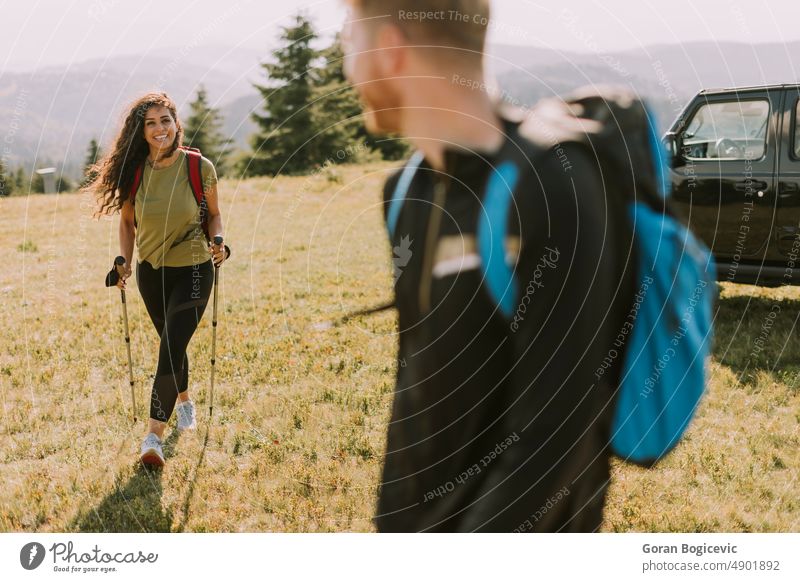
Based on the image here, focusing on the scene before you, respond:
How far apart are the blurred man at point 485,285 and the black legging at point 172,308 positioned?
3.50m

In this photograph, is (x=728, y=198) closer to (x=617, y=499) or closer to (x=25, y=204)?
(x=617, y=499)

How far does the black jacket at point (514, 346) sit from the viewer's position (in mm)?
1378

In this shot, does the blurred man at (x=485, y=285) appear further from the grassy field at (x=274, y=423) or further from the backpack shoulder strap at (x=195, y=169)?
the backpack shoulder strap at (x=195, y=169)

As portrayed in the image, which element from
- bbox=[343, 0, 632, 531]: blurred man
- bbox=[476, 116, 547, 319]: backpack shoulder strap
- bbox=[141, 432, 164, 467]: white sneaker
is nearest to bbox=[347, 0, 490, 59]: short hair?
bbox=[343, 0, 632, 531]: blurred man

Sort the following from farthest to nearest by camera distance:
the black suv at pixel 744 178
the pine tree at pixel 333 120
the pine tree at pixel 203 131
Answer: the pine tree at pixel 203 131
the pine tree at pixel 333 120
the black suv at pixel 744 178

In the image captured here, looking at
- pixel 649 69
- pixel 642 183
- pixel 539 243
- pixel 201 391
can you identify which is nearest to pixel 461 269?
pixel 539 243

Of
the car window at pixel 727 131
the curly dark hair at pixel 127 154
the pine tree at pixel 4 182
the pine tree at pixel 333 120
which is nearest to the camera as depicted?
the curly dark hair at pixel 127 154

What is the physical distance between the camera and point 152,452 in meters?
5.03

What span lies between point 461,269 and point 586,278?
0.86 ft

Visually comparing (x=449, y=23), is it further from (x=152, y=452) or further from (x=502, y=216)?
(x=152, y=452)

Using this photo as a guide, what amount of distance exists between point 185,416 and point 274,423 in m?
0.71

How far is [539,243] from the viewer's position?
141 centimetres

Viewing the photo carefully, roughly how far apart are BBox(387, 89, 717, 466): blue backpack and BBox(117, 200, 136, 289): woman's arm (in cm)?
421

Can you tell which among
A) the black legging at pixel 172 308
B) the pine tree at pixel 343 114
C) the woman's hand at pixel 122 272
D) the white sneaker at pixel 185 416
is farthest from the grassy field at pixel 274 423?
the pine tree at pixel 343 114
